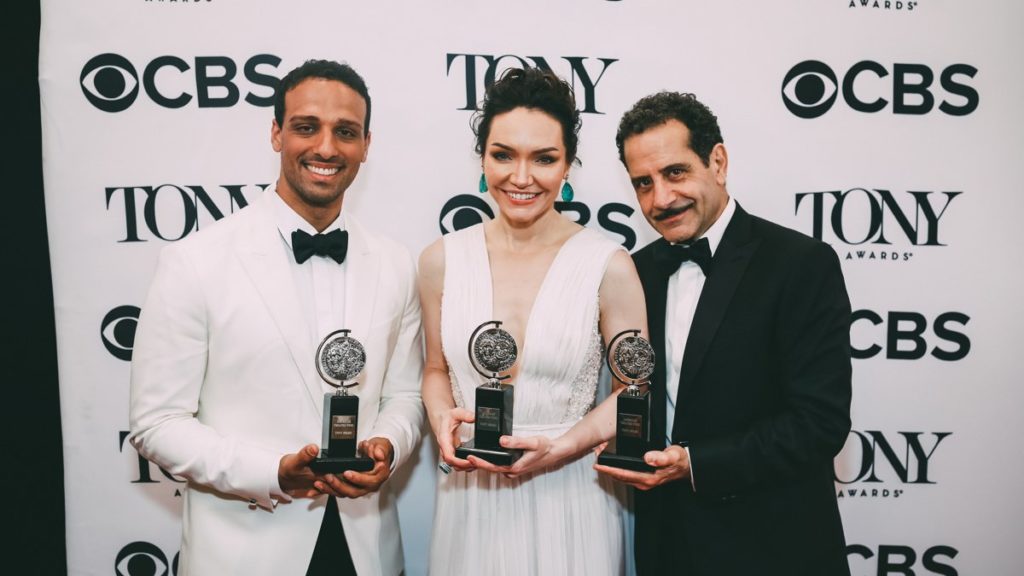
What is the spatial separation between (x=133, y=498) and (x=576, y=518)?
2.06m

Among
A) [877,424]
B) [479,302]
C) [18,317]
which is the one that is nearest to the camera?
[479,302]

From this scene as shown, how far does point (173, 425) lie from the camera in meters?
1.90

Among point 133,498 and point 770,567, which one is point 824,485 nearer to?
point 770,567

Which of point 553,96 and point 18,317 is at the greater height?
point 553,96

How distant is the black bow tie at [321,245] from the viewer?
78.6 inches

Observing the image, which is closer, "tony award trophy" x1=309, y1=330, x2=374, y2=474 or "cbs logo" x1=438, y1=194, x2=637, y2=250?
"tony award trophy" x1=309, y1=330, x2=374, y2=474

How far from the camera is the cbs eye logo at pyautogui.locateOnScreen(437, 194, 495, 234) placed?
9.51 ft

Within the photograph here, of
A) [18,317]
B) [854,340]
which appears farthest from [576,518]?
[18,317]

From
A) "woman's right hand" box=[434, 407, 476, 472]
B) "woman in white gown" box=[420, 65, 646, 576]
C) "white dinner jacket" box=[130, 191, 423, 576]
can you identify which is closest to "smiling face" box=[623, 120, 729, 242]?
"woman in white gown" box=[420, 65, 646, 576]

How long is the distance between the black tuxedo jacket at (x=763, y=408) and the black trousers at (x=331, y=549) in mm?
1040

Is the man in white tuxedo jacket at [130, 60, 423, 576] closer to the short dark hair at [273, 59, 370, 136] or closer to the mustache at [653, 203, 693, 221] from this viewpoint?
the short dark hair at [273, 59, 370, 136]

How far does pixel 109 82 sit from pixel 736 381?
2.79 m

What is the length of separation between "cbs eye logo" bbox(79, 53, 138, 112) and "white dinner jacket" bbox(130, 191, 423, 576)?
126cm

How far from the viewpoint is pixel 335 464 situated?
184 cm
